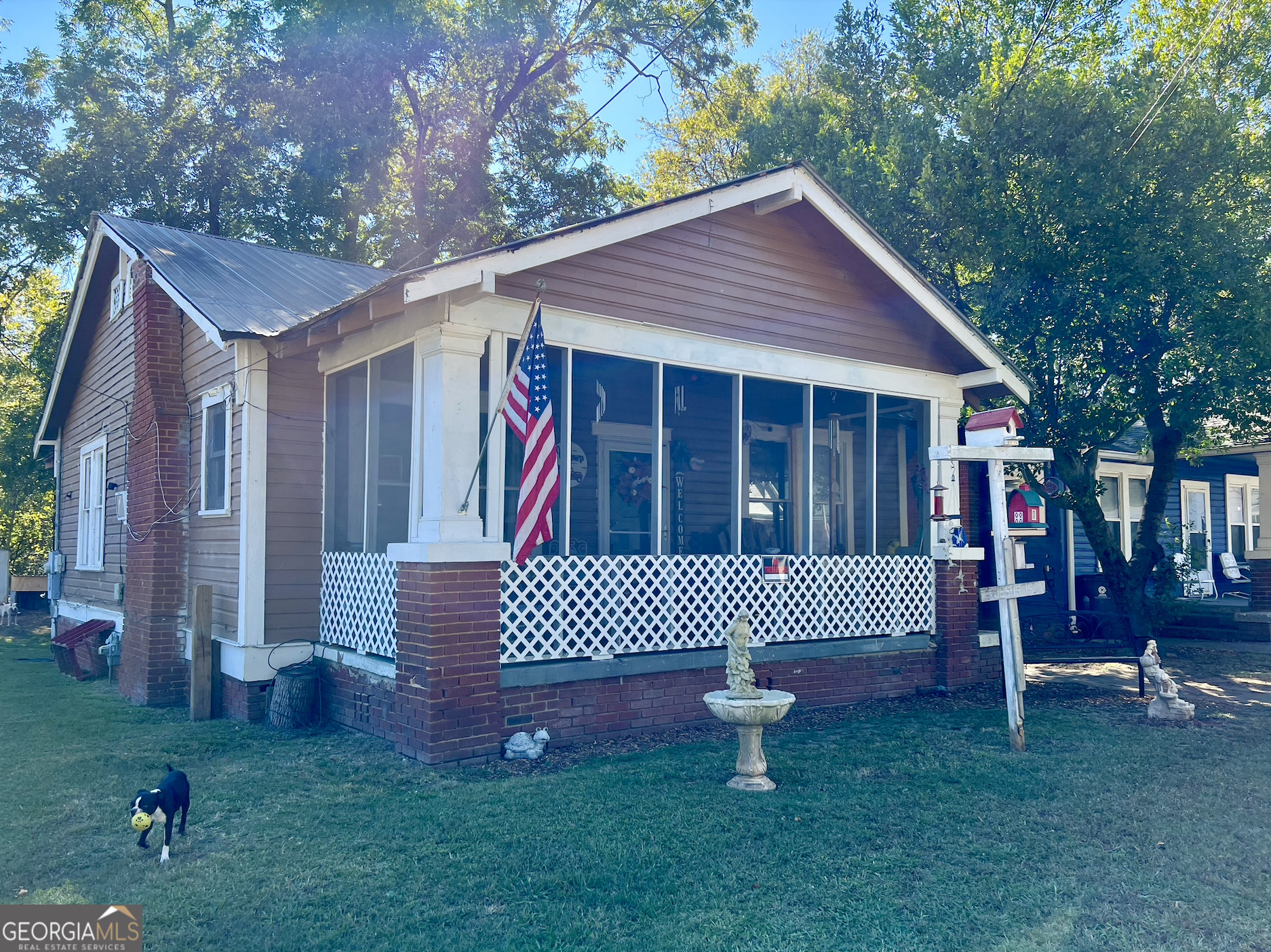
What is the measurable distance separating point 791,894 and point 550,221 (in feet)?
73.0

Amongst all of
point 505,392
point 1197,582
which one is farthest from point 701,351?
point 1197,582

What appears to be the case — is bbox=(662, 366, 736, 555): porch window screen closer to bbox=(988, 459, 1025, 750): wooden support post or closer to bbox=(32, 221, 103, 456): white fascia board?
bbox=(988, 459, 1025, 750): wooden support post

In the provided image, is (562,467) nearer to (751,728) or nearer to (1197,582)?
(751,728)

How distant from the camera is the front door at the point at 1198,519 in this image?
64.9ft

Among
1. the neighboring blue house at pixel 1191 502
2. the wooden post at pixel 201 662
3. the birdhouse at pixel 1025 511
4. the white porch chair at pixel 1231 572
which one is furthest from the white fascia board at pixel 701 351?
the white porch chair at pixel 1231 572

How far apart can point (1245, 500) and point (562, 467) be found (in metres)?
19.9

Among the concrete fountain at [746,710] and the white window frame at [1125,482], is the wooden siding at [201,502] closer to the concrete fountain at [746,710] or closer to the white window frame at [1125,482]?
the concrete fountain at [746,710]

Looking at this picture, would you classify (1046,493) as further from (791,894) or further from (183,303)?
(183,303)

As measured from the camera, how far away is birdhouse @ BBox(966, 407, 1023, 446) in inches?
284

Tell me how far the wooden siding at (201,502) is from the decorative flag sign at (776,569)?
498 centimetres

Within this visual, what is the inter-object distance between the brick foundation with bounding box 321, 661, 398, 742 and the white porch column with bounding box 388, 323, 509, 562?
48.7 inches

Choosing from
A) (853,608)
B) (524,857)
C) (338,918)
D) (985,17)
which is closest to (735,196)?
(853,608)

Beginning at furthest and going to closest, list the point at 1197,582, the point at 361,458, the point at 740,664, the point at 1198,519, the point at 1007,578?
the point at 1198,519
the point at 1197,582
the point at 361,458
the point at 1007,578
the point at 740,664

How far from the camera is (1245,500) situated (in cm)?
2141
